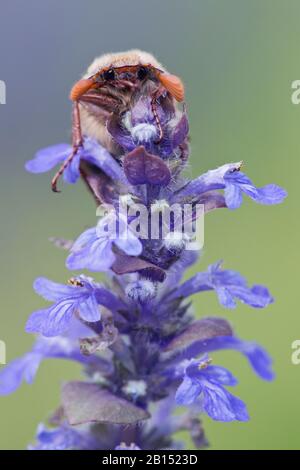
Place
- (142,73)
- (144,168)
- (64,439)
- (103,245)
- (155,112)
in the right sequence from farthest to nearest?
(64,439), (142,73), (155,112), (144,168), (103,245)

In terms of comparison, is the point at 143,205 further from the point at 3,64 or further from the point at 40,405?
the point at 3,64

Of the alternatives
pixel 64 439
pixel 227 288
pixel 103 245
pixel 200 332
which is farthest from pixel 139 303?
pixel 64 439

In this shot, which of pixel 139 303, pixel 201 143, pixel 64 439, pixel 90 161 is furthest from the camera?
pixel 201 143

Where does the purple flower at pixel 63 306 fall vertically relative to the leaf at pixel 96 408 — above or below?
above

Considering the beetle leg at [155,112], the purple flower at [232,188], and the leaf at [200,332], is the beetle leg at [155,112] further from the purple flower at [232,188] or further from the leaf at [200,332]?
the leaf at [200,332]

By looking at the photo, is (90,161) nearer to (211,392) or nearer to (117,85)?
(117,85)

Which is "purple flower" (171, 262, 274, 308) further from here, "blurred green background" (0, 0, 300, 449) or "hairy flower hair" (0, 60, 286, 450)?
"blurred green background" (0, 0, 300, 449)

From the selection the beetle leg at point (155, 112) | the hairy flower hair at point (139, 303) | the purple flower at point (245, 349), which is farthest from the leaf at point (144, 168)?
the purple flower at point (245, 349)
